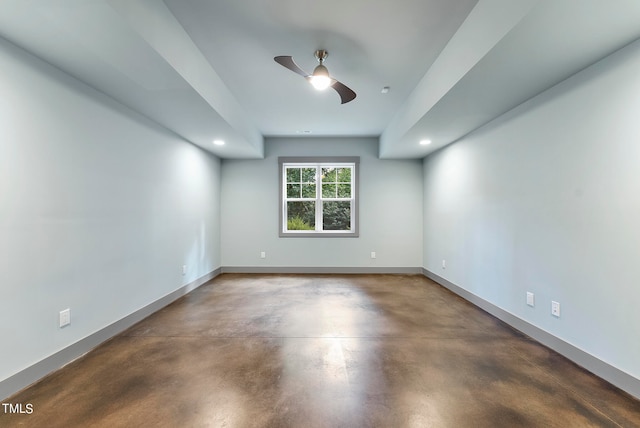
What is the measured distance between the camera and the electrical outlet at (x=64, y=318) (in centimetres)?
217

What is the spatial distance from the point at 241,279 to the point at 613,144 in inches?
201

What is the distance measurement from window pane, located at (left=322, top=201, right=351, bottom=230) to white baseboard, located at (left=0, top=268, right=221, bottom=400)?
3.25m

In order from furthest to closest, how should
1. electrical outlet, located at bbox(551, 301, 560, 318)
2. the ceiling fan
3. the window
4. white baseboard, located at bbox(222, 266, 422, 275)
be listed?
the window, white baseboard, located at bbox(222, 266, 422, 275), electrical outlet, located at bbox(551, 301, 560, 318), the ceiling fan

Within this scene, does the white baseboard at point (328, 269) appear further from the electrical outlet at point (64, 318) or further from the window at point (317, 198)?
the electrical outlet at point (64, 318)

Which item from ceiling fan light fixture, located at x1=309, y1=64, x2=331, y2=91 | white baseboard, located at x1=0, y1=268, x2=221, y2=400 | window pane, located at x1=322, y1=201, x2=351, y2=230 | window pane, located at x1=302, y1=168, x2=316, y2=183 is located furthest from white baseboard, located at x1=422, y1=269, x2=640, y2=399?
white baseboard, located at x1=0, y1=268, x2=221, y2=400

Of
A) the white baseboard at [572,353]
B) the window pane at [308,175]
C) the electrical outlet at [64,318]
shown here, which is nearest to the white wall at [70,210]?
the electrical outlet at [64,318]

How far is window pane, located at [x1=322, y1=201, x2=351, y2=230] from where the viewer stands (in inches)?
230

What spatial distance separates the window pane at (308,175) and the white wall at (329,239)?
1.19 ft

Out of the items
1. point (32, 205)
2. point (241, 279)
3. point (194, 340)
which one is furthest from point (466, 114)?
point (241, 279)

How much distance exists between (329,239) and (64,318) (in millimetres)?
4152

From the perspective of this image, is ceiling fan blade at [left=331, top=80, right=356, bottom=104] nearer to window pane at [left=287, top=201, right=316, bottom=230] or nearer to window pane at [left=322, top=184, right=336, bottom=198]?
window pane at [left=322, top=184, right=336, bottom=198]

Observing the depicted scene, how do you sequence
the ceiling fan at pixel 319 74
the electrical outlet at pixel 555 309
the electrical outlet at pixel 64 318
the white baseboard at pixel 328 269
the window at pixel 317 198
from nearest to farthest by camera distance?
the electrical outlet at pixel 64 318
the ceiling fan at pixel 319 74
the electrical outlet at pixel 555 309
the white baseboard at pixel 328 269
the window at pixel 317 198

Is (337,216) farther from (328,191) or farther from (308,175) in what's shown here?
(308,175)

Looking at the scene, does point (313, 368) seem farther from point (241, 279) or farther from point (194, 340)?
point (241, 279)
